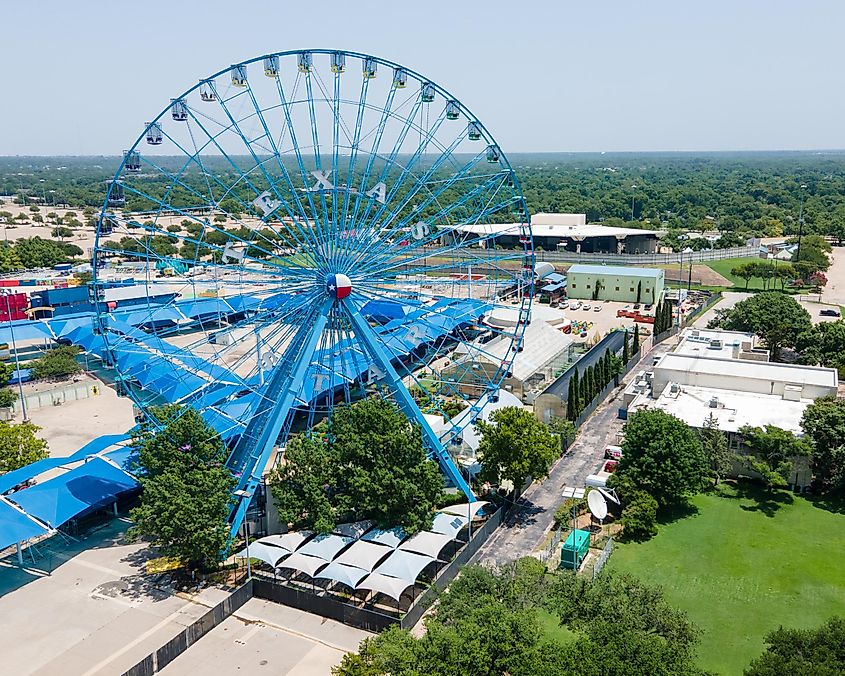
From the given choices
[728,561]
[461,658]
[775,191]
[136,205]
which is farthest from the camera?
[775,191]

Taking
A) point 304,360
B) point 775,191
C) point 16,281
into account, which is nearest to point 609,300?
point 304,360

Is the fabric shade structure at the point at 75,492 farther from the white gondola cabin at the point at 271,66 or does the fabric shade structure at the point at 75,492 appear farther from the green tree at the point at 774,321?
the green tree at the point at 774,321

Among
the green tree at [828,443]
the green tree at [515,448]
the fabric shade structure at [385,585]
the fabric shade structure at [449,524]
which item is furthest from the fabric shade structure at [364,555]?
the green tree at [828,443]

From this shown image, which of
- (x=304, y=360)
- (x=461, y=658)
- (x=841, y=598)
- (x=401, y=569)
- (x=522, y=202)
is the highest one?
(x=522, y=202)

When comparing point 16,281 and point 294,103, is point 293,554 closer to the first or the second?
point 294,103

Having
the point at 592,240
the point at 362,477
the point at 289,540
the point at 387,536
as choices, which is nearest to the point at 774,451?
the point at 387,536

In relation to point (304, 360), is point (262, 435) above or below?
below

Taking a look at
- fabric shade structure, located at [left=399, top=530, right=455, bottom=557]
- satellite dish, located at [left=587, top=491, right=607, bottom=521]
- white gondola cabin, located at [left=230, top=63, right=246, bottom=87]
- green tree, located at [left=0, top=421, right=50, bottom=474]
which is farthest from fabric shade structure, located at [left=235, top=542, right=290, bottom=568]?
white gondola cabin, located at [left=230, top=63, right=246, bottom=87]
